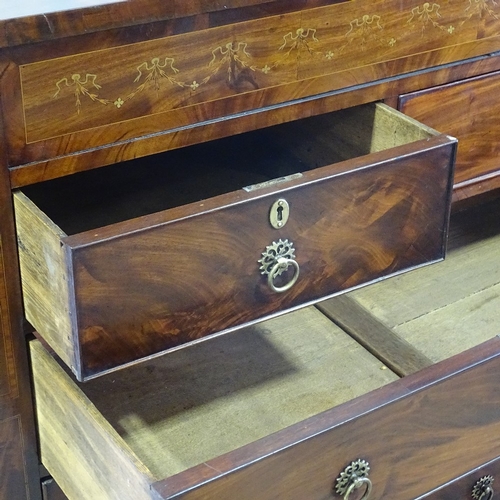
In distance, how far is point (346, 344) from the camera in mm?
1078

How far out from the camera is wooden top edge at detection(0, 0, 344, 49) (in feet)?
2.39

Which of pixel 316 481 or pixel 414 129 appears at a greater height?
pixel 414 129

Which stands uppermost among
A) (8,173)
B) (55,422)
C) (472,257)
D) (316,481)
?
(472,257)

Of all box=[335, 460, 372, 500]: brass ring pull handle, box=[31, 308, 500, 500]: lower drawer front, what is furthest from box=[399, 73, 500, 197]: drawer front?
box=[335, 460, 372, 500]: brass ring pull handle

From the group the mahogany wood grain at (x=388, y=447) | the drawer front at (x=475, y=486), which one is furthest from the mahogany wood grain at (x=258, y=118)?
the drawer front at (x=475, y=486)

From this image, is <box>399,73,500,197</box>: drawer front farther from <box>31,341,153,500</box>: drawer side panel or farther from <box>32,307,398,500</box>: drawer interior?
<box>31,341,153,500</box>: drawer side panel

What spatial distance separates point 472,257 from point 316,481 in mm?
616

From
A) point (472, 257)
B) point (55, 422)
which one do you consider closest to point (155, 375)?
point (55, 422)

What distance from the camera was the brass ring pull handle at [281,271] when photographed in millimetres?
841

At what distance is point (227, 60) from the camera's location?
853 mm

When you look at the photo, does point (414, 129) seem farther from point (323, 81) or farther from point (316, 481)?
point (316, 481)

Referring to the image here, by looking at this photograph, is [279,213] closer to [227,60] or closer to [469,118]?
[227,60]

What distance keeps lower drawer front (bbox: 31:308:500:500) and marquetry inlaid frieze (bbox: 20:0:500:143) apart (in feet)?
0.78

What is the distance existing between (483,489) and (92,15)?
0.63 m
